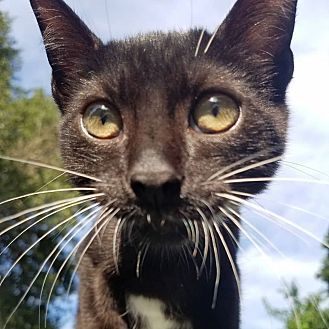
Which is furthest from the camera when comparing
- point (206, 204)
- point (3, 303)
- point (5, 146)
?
point (5, 146)

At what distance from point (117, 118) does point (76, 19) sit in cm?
42

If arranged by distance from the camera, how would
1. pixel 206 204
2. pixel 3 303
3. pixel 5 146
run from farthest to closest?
pixel 5 146
pixel 3 303
pixel 206 204

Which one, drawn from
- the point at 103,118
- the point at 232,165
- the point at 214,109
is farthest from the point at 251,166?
the point at 103,118

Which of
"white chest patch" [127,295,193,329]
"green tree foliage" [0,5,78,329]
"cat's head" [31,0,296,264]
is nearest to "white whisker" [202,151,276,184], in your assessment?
"cat's head" [31,0,296,264]

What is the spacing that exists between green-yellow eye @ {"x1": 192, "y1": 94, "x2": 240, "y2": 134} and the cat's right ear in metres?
0.45

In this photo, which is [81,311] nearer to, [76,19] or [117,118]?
[117,118]

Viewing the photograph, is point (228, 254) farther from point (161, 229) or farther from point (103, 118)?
point (103, 118)

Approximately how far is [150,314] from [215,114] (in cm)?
65

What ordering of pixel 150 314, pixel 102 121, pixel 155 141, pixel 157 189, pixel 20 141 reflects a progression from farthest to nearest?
pixel 20 141
pixel 150 314
pixel 102 121
pixel 155 141
pixel 157 189

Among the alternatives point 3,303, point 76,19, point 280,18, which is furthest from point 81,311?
point 3,303

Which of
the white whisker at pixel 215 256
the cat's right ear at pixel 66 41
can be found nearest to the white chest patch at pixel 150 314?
the white whisker at pixel 215 256

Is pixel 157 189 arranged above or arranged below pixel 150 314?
above

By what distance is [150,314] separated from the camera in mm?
2154

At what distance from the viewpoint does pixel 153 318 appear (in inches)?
85.4
